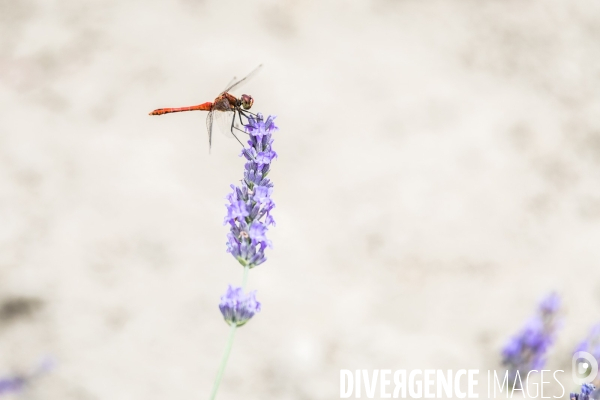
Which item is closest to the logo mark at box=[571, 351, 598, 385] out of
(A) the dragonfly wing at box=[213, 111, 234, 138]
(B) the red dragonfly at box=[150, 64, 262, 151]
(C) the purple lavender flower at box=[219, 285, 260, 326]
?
(C) the purple lavender flower at box=[219, 285, 260, 326]

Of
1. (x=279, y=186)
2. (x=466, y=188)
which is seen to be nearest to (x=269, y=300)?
(x=279, y=186)

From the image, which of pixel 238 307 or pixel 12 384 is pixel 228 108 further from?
pixel 12 384

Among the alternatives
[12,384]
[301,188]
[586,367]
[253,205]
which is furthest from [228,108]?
[301,188]

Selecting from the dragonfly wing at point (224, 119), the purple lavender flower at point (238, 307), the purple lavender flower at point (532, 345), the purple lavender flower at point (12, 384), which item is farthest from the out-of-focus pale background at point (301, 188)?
the purple lavender flower at point (238, 307)

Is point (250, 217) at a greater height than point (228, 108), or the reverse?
point (228, 108)

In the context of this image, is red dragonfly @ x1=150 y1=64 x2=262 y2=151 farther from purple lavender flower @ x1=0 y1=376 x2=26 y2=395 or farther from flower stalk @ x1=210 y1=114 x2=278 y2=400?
purple lavender flower @ x1=0 y1=376 x2=26 y2=395
